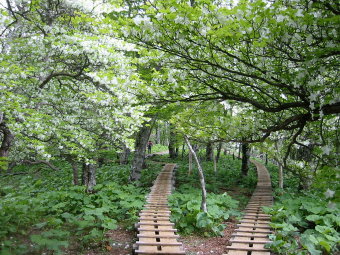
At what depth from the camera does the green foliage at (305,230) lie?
5754 mm

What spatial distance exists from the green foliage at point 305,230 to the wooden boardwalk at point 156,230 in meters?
2.13

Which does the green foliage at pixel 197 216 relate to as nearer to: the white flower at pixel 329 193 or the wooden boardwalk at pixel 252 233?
the wooden boardwalk at pixel 252 233

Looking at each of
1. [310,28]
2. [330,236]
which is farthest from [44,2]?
[330,236]

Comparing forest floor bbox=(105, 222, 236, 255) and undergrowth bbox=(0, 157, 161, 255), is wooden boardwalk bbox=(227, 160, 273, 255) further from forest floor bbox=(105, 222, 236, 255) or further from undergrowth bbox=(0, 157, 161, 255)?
undergrowth bbox=(0, 157, 161, 255)

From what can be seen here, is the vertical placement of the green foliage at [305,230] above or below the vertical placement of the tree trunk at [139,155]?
below

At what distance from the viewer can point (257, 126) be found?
583 centimetres

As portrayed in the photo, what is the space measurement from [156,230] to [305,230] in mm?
4246

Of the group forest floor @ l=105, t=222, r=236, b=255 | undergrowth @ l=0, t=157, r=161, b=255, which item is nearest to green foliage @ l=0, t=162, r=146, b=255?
undergrowth @ l=0, t=157, r=161, b=255

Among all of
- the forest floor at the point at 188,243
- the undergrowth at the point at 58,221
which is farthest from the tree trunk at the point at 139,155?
the forest floor at the point at 188,243

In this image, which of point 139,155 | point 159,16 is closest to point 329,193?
point 159,16

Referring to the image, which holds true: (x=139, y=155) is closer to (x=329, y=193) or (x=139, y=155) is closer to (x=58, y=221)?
(x=58, y=221)

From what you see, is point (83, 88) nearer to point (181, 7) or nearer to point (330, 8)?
point (181, 7)

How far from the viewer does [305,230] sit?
7.55m

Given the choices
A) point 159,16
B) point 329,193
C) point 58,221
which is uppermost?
point 159,16
